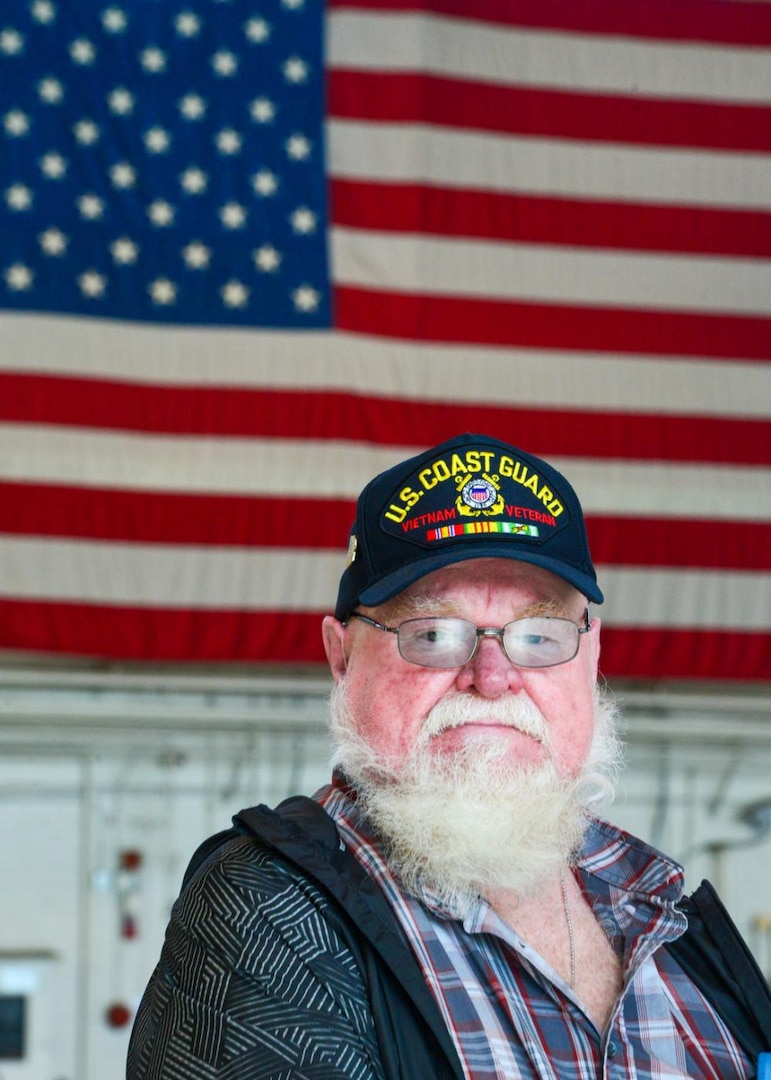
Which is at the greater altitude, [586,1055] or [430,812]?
[430,812]

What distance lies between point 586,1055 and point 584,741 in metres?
0.33

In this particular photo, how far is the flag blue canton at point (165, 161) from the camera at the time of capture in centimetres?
416

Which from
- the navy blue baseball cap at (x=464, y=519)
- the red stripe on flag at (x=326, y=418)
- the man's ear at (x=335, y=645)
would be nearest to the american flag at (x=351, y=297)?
the red stripe on flag at (x=326, y=418)

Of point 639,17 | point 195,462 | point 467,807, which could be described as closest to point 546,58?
point 639,17

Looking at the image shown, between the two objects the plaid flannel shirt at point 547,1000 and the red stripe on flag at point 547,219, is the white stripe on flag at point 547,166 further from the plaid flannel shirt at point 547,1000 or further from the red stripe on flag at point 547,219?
the plaid flannel shirt at point 547,1000

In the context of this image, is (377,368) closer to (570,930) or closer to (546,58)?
(546,58)

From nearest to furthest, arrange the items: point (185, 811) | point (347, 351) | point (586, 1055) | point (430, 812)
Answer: point (586, 1055) → point (430, 812) → point (347, 351) → point (185, 811)

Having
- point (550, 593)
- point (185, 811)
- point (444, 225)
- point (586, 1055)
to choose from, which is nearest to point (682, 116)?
point (444, 225)

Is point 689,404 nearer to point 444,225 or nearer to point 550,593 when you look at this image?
point 444,225

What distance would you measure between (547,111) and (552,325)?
2.27 ft

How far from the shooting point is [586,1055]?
1296mm

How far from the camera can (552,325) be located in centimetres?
432

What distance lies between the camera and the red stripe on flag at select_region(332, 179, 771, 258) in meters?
4.28

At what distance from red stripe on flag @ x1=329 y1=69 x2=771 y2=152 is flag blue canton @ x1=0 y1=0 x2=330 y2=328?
184 millimetres
